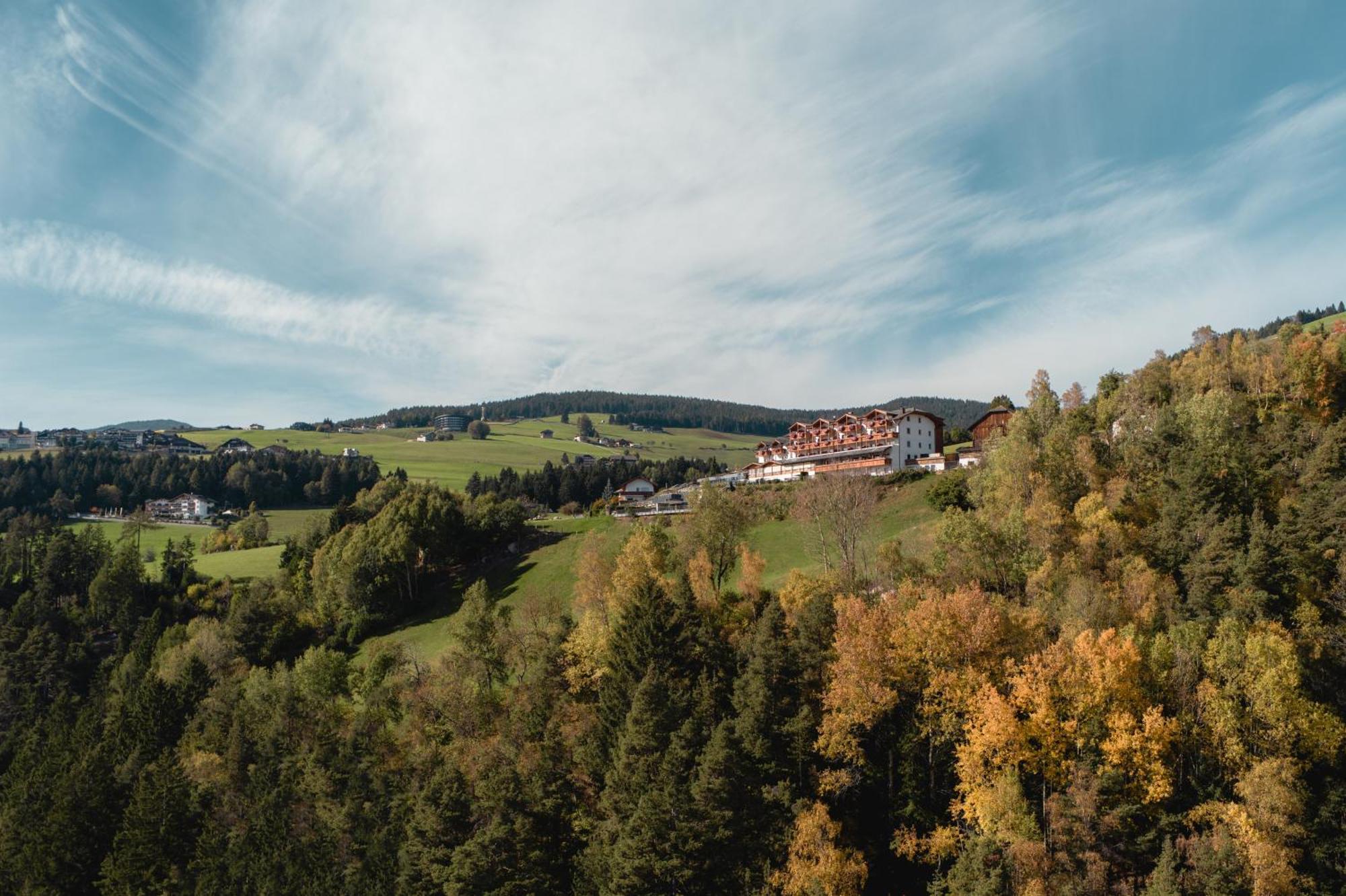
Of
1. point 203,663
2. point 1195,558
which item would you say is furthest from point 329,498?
point 1195,558

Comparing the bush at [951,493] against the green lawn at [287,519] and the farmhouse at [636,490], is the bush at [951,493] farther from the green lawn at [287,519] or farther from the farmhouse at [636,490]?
the green lawn at [287,519]

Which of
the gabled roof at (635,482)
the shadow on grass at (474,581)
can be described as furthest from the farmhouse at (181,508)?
the shadow on grass at (474,581)

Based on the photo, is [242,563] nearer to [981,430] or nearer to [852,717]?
[852,717]

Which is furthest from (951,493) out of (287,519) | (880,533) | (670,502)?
(287,519)

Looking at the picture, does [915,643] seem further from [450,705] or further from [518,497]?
[518,497]

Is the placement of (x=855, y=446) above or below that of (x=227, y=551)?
above

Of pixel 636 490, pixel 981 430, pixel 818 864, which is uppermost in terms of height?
pixel 981 430
